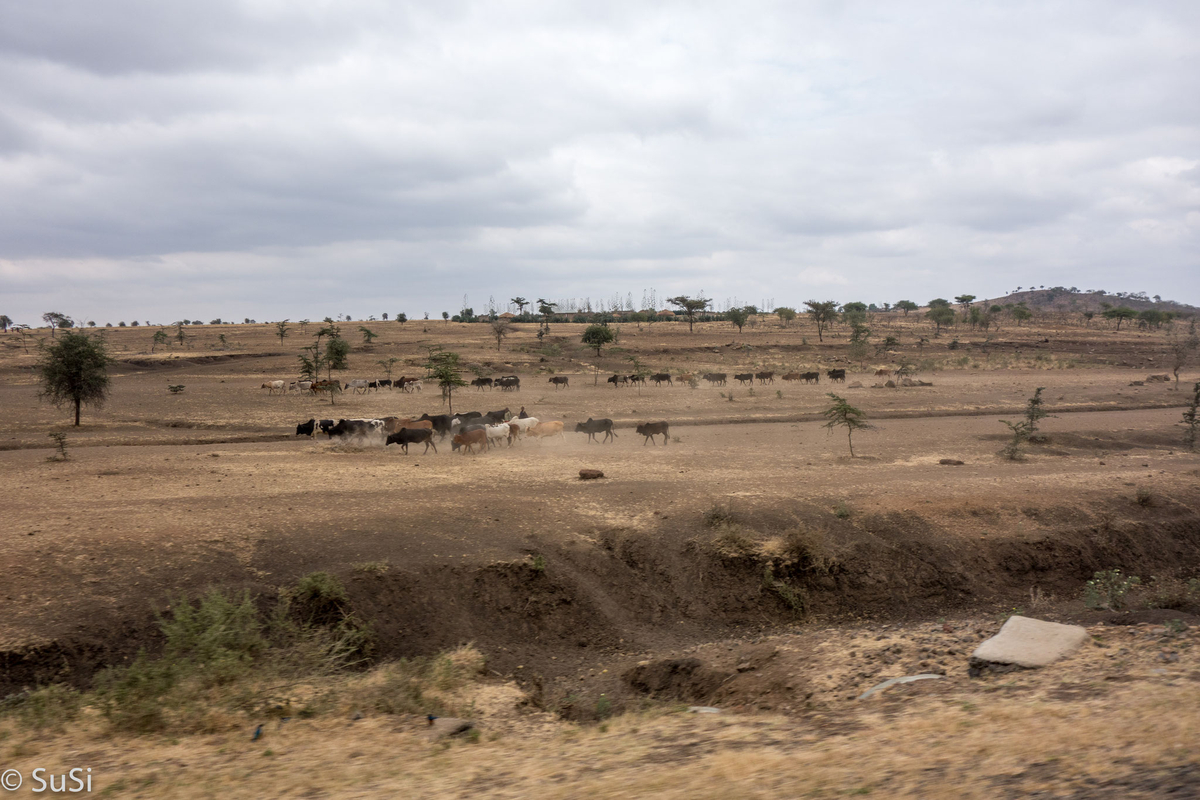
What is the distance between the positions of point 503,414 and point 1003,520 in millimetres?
19669

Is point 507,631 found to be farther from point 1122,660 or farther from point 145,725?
point 1122,660

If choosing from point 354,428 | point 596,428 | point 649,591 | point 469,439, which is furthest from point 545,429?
point 649,591

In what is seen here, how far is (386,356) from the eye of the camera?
62188 millimetres

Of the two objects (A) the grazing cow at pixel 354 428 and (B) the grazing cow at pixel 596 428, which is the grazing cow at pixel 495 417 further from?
(A) the grazing cow at pixel 354 428

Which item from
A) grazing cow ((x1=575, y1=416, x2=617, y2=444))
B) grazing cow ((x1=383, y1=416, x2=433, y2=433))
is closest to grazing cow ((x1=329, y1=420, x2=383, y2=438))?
grazing cow ((x1=383, y1=416, x2=433, y2=433))

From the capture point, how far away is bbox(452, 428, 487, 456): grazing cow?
23.3m

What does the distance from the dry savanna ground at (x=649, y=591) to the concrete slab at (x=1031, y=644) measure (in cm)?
30

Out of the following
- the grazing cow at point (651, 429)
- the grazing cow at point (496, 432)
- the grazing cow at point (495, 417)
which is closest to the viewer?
the grazing cow at point (496, 432)

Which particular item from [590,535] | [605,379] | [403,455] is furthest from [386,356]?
[590,535]

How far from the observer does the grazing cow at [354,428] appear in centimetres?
Answer: 2448

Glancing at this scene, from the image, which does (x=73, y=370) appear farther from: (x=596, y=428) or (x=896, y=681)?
(x=896, y=681)

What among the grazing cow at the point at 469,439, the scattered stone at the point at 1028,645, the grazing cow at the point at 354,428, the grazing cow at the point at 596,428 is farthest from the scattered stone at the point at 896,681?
the grazing cow at the point at 354,428

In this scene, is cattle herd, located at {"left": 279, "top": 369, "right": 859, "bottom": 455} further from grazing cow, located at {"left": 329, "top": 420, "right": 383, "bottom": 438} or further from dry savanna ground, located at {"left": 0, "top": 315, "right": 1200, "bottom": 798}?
dry savanna ground, located at {"left": 0, "top": 315, "right": 1200, "bottom": 798}

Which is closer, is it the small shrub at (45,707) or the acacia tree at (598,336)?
the small shrub at (45,707)
